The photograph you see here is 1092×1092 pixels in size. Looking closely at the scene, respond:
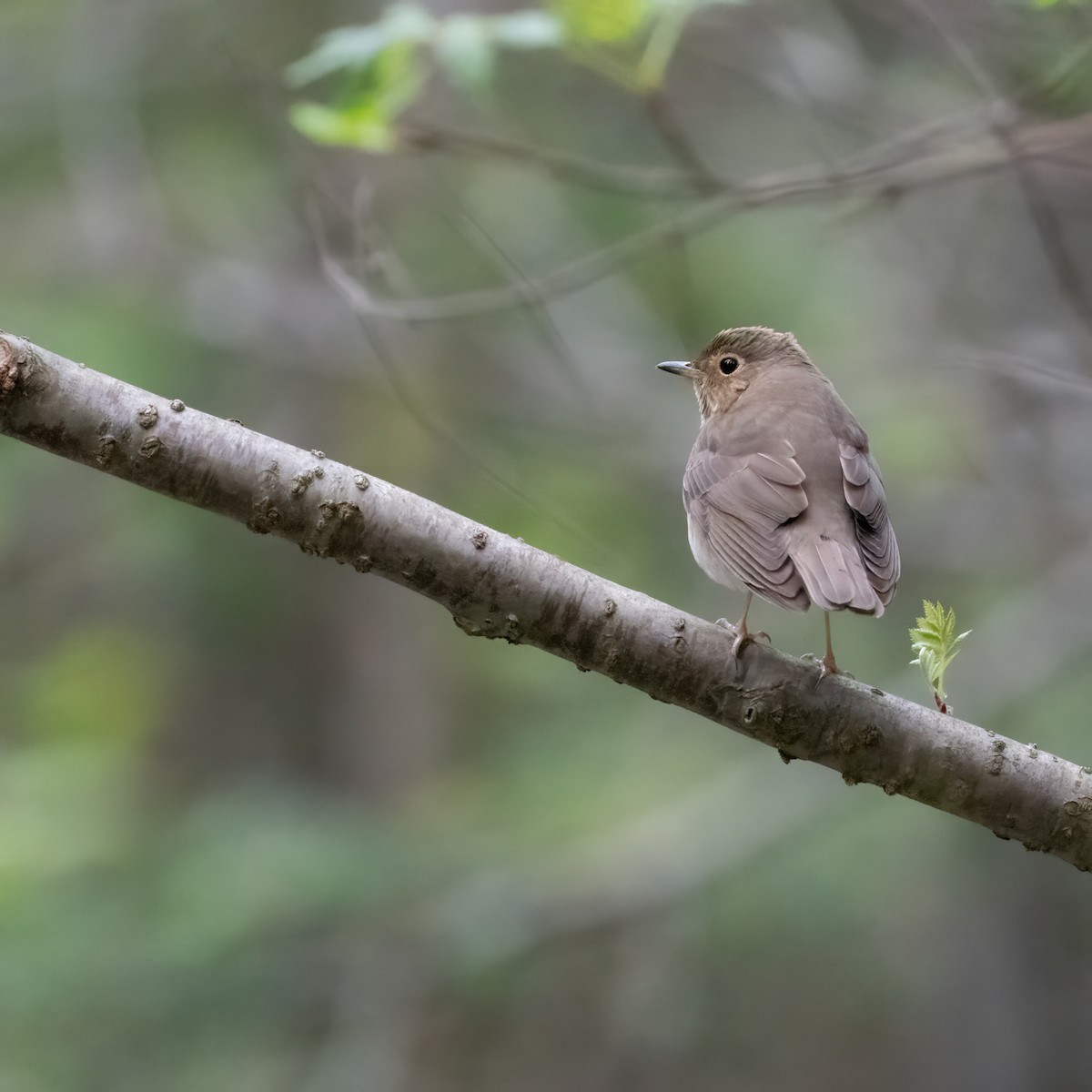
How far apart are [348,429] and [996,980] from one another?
584 centimetres

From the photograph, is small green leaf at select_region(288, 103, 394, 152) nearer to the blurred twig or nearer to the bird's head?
the blurred twig

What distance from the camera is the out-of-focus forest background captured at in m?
5.84

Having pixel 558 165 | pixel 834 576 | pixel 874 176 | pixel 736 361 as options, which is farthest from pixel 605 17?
pixel 834 576

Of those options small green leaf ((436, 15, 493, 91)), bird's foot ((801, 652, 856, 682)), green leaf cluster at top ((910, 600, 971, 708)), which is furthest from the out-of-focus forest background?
green leaf cluster at top ((910, 600, 971, 708))

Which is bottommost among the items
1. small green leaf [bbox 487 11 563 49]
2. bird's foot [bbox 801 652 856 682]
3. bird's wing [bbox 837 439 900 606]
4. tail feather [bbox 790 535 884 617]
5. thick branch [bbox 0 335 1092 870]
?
thick branch [bbox 0 335 1092 870]

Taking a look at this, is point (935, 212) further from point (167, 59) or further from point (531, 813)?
point (167, 59)

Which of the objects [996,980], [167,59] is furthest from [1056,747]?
[167,59]

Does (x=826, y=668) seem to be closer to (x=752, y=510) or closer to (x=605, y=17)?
(x=752, y=510)

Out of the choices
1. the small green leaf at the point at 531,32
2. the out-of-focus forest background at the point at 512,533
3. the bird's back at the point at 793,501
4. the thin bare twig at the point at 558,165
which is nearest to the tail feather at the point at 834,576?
A: the bird's back at the point at 793,501

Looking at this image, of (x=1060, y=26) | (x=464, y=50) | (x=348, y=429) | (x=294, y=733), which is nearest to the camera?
(x=464, y=50)

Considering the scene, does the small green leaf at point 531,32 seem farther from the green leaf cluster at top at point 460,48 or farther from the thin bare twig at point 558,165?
the thin bare twig at point 558,165

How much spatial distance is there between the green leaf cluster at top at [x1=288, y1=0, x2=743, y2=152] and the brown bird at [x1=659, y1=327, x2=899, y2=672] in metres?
1.12

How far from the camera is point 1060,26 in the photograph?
4387mm

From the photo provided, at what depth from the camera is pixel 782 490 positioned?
3.78 m
